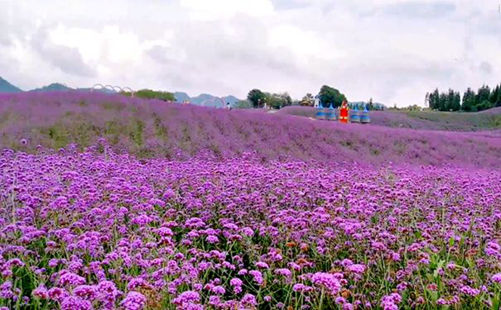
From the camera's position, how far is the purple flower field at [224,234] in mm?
4328

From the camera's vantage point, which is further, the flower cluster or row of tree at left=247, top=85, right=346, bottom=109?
row of tree at left=247, top=85, right=346, bottom=109

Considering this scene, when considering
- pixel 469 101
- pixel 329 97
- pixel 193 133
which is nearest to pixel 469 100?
pixel 469 101

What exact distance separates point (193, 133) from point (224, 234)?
10845mm

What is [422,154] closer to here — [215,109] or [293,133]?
[293,133]

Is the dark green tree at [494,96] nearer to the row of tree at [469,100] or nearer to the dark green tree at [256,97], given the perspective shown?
the row of tree at [469,100]

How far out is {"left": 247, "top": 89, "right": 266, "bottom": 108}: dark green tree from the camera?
2768 inches

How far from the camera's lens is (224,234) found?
6.13m

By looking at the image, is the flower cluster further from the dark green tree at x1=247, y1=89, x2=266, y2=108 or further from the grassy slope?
the dark green tree at x1=247, y1=89, x2=266, y2=108

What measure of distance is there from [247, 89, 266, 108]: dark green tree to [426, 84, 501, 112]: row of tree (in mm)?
30254

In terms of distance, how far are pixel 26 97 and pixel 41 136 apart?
427 cm

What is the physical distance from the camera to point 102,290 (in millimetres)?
3443

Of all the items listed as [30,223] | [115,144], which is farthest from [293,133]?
[30,223]

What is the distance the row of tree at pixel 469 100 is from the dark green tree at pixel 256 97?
30254 mm

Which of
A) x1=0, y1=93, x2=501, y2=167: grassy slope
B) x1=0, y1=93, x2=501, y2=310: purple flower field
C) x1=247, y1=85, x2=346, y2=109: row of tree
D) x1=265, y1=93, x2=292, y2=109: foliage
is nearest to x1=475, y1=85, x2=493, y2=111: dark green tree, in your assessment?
x1=247, y1=85, x2=346, y2=109: row of tree
